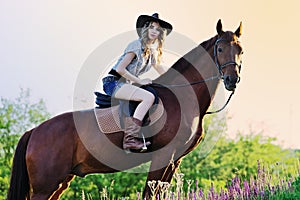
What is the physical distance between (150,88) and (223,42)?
109 centimetres

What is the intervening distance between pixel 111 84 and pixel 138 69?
0.40 metres

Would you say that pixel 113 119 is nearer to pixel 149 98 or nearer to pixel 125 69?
pixel 149 98

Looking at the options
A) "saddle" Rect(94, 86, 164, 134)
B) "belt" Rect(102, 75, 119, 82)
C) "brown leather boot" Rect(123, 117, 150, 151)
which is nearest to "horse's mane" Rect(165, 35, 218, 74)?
"saddle" Rect(94, 86, 164, 134)

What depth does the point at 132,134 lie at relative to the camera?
649cm

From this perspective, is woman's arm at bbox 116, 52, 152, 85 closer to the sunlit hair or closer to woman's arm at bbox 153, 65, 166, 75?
the sunlit hair

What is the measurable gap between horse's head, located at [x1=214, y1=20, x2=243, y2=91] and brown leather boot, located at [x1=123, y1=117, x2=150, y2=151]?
122cm

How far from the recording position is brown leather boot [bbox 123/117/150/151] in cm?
646

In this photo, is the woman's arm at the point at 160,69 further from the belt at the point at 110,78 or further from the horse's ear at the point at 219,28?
the horse's ear at the point at 219,28

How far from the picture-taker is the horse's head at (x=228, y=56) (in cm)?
654

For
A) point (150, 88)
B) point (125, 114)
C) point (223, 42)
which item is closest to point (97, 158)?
point (125, 114)

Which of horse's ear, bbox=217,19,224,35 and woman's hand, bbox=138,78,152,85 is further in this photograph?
horse's ear, bbox=217,19,224,35

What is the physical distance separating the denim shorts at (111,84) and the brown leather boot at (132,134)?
42 cm

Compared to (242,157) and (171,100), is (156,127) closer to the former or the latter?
(171,100)

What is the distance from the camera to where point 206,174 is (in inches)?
616
